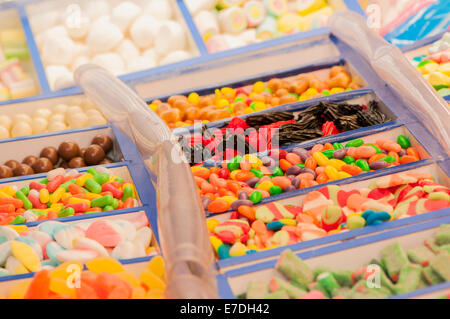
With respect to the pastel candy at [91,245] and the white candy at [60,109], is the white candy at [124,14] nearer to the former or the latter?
the white candy at [60,109]

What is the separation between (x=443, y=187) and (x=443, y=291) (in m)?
0.61

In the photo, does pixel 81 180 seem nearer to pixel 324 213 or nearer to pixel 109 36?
pixel 324 213

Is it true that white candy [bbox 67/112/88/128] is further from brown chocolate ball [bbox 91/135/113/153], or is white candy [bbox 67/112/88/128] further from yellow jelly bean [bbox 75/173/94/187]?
yellow jelly bean [bbox 75/173/94/187]

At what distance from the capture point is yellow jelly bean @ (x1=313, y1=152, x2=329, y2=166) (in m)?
2.12

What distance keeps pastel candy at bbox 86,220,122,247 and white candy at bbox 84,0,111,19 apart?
215cm

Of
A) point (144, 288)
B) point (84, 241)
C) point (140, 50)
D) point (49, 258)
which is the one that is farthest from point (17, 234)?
point (140, 50)

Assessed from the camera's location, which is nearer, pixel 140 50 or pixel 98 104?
pixel 98 104

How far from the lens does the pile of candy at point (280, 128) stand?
2.29 m

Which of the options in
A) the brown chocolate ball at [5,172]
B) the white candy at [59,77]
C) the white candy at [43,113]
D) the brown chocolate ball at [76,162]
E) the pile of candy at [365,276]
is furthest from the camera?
the white candy at [59,77]

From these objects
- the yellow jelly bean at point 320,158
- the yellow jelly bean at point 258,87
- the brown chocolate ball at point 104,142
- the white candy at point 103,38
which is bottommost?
the yellow jelly bean at point 320,158

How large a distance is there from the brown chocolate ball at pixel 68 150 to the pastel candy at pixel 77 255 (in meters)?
0.93

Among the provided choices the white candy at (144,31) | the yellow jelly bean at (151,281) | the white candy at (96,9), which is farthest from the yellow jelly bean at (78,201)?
the white candy at (96,9)

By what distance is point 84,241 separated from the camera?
1.70 metres
